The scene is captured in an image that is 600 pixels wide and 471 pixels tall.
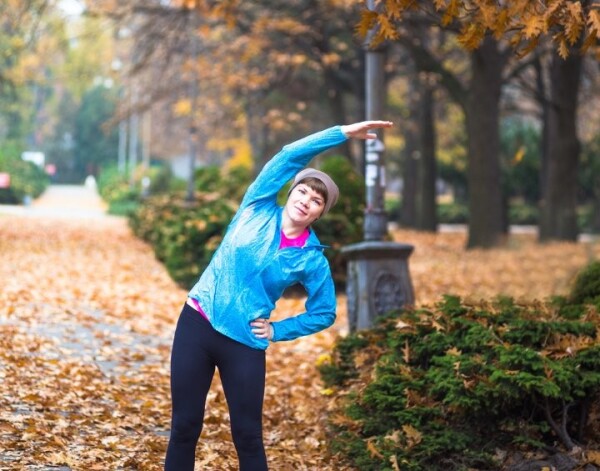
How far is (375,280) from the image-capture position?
9344 mm

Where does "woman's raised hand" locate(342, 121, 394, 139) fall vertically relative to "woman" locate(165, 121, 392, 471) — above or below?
above

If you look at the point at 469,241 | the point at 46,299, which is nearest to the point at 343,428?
the point at 46,299

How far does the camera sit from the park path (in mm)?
6086

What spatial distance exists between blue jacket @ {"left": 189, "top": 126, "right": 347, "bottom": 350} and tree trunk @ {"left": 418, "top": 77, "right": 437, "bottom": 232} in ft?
83.0

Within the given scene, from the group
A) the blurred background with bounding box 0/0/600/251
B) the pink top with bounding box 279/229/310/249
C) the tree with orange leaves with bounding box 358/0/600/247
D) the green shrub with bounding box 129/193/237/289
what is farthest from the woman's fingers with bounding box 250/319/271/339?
the green shrub with bounding box 129/193/237/289

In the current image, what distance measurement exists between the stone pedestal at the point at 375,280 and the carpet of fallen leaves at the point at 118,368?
0.58 meters

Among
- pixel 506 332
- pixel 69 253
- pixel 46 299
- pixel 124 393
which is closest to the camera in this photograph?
pixel 506 332

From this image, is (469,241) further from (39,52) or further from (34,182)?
(34,182)

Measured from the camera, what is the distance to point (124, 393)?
7.73 metres

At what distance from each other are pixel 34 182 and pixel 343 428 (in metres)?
55.2

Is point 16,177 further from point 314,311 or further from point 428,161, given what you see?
point 314,311

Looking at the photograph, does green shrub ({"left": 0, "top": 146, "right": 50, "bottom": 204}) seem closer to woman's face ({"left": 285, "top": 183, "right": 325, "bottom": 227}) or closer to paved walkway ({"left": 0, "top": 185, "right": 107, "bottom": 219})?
paved walkway ({"left": 0, "top": 185, "right": 107, "bottom": 219})

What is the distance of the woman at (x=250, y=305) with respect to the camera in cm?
435

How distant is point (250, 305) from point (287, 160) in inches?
25.8
